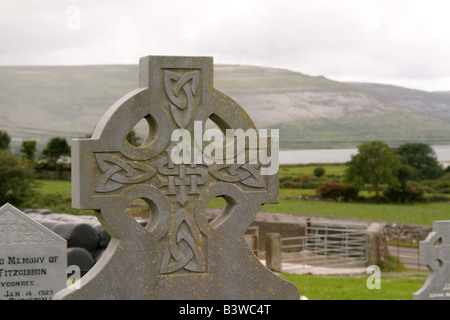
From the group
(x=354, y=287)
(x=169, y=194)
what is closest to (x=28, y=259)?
(x=169, y=194)

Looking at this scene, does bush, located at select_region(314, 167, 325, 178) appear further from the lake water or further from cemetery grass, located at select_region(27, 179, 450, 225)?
cemetery grass, located at select_region(27, 179, 450, 225)

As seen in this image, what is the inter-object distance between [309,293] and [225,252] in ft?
32.8

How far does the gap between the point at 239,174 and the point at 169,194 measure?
0.62 meters

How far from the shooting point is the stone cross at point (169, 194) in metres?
5.21

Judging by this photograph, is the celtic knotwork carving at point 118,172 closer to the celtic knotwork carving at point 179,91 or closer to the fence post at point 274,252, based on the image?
the celtic knotwork carving at point 179,91

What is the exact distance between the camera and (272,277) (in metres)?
5.78

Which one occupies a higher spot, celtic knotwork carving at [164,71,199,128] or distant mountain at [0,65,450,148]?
distant mountain at [0,65,450,148]

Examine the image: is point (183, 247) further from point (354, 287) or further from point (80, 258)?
point (354, 287)

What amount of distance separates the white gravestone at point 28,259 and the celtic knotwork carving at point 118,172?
169 inches

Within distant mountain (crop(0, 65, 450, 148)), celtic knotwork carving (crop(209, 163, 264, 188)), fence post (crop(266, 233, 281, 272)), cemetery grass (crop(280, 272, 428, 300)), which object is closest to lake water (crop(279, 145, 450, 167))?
distant mountain (crop(0, 65, 450, 148))

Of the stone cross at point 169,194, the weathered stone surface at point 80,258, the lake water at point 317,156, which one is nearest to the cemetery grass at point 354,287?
the weathered stone surface at point 80,258

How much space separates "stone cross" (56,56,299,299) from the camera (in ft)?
17.1

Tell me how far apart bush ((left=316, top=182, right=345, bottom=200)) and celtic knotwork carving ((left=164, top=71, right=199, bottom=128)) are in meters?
45.5
